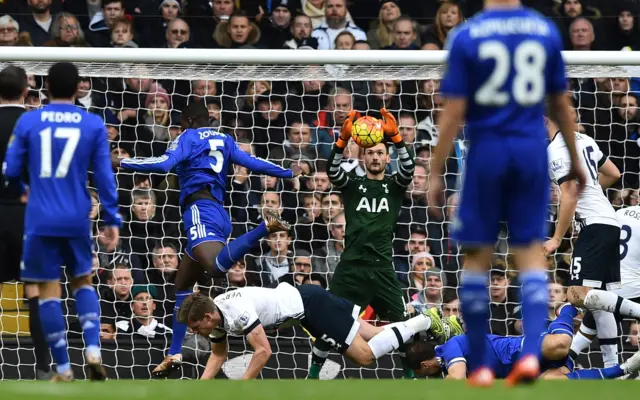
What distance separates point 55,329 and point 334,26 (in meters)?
7.24

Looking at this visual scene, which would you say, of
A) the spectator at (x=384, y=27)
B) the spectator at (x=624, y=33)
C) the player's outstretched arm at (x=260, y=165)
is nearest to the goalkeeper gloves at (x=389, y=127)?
the player's outstretched arm at (x=260, y=165)

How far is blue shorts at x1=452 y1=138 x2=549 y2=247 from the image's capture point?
580 cm

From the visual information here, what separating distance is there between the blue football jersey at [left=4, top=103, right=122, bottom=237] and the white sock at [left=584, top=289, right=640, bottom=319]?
4.10 metres

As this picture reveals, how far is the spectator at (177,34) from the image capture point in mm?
13352

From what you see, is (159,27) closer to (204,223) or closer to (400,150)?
(204,223)

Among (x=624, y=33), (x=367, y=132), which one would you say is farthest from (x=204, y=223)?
(x=624, y=33)

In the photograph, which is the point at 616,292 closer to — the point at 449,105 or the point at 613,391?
the point at 613,391

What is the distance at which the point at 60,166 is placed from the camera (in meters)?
7.21

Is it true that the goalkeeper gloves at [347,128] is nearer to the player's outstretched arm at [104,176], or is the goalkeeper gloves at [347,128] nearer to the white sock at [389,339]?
the white sock at [389,339]

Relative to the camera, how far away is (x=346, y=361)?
37.5 feet

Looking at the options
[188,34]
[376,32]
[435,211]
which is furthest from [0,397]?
[376,32]

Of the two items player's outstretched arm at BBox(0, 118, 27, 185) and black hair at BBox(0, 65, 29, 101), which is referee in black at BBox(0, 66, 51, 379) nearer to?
black hair at BBox(0, 65, 29, 101)

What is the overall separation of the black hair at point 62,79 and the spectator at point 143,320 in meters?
4.34

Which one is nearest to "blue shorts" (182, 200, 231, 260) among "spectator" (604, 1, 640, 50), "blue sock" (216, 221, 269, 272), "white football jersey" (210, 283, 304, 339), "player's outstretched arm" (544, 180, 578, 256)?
"blue sock" (216, 221, 269, 272)
